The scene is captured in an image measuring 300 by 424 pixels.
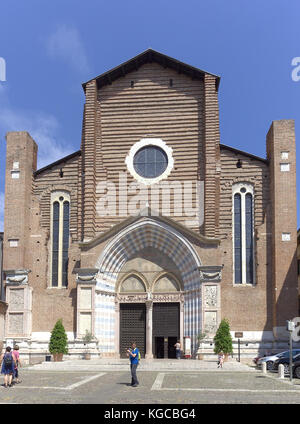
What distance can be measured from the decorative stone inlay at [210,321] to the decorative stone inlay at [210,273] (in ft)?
5.95

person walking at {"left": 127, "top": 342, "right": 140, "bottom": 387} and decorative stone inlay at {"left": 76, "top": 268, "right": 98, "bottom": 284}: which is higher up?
decorative stone inlay at {"left": 76, "top": 268, "right": 98, "bottom": 284}

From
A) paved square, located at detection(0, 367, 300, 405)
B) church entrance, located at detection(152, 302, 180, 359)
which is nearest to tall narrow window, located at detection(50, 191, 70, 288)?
church entrance, located at detection(152, 302, 180, 359)

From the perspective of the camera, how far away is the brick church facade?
34.2 metres

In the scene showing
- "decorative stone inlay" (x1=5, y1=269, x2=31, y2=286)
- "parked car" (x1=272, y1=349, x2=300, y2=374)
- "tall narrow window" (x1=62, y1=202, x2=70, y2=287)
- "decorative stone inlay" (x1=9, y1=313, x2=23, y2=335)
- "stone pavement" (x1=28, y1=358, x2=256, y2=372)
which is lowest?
"stone pavement" (x1=28, y1=358, x2=256, y2=372)

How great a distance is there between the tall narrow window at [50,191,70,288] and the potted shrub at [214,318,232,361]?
9.52 metres

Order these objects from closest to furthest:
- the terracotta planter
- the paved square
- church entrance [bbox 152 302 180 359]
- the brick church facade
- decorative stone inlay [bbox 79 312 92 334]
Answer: the paved square, the terracotta planter, the brick church facade, decorative stone inlay [bbox 79 312 92 334], church entrance [bbox 152 302 180 359]

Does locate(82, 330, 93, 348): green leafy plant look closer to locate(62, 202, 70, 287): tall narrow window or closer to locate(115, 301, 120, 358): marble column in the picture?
locate(115, 301, 120, 358): marble column

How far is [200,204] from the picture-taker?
35.5 metres

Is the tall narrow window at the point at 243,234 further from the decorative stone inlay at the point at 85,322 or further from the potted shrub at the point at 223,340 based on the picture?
the decorative stone inlay at the point at 85,322

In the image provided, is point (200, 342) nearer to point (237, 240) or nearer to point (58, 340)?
point (237, 240)

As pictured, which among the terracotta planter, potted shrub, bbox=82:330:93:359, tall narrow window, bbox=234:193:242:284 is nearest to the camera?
the terracotta planter

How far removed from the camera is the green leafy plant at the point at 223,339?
31.7 m

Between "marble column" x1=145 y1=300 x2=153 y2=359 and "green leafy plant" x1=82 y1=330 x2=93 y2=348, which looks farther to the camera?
"marble column" x1=145 y1=300 x2=153 y2=359
